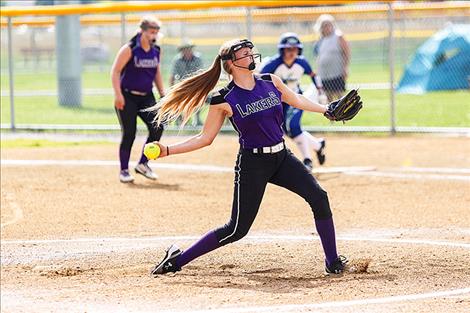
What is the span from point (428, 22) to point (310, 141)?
18.7 meters

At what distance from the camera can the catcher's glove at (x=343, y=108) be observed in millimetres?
8664

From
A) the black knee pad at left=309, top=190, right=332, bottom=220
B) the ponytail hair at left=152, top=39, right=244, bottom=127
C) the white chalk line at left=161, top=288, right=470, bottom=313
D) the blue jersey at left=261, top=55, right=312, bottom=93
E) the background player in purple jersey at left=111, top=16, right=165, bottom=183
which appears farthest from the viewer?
the blue jersey at left=261, top=55, right=312, bottom=93

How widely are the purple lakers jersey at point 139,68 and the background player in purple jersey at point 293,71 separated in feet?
4.76

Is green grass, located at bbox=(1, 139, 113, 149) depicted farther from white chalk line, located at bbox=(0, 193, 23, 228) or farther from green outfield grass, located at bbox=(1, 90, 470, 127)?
white chalk line, located at bbox=(0, 193, 23, 228)

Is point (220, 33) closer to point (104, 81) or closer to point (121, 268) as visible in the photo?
point (104, 81)

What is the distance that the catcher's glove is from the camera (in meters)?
8.66

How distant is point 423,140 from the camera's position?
58.1 feet

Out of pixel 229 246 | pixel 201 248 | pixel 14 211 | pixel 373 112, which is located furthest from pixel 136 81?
pixel 373 112

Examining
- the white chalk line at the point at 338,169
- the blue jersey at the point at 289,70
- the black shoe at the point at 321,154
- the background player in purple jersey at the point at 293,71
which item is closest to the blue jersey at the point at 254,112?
the background player in purple jersey at the point at 293,71

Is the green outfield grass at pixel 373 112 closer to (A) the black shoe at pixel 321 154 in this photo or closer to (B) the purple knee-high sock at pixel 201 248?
(A) the black shoe at pixel 321 154

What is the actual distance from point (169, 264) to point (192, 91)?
55.2 inches

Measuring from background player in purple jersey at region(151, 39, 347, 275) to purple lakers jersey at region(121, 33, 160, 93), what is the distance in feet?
16.4

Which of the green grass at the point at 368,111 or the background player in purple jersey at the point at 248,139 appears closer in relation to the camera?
the background player in purple jersey at the point at 248,139

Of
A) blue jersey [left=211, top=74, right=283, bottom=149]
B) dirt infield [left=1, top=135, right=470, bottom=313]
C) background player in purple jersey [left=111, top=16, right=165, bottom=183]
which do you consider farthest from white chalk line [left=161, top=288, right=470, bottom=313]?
background player in purple jersey [left=111, top=16, right=165, bottom=183]
